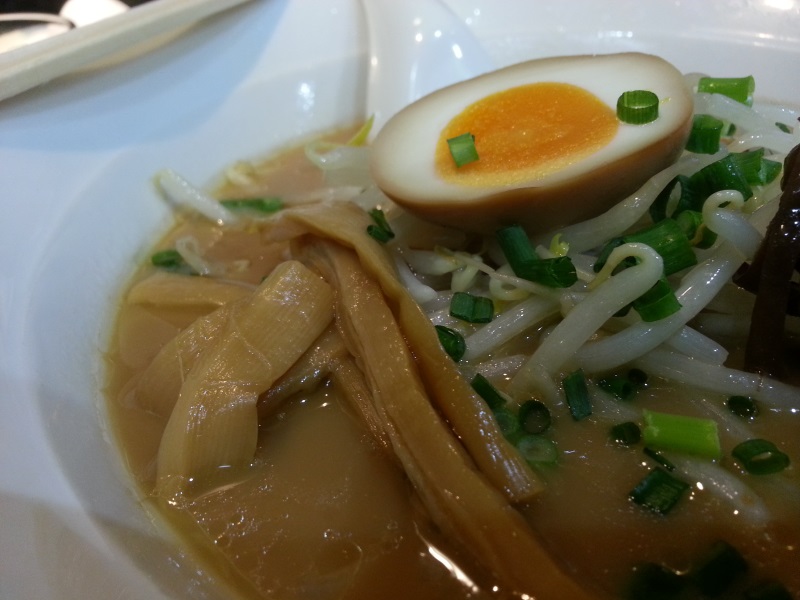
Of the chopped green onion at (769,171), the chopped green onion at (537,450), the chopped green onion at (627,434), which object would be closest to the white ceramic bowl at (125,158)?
the chopped green onion at (537,450)

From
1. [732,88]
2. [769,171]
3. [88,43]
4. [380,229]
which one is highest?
[88,43]

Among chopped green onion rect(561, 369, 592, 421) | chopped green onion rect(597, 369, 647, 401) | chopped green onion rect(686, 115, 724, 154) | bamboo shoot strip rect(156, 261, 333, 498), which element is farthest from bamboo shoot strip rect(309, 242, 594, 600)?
chopped green onion rect(686, 115, 724, 154)

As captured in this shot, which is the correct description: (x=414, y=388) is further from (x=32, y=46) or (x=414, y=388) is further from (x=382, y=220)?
(x=32, y=46)

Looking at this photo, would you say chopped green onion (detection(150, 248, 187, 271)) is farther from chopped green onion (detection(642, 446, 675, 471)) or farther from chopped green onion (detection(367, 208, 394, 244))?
chopped green onion (detection(642, 446, 675, 471))

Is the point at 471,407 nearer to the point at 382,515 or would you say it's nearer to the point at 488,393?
the point at 488,393

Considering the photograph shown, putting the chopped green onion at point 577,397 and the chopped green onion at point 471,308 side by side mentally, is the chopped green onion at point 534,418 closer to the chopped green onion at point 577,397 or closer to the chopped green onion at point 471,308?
the chopped green onion at point 577,397

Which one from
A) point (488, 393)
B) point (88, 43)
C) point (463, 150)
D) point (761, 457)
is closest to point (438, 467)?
point (488, 393)

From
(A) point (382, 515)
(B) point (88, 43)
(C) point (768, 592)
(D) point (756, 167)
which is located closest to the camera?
(C) point (768, 592)
